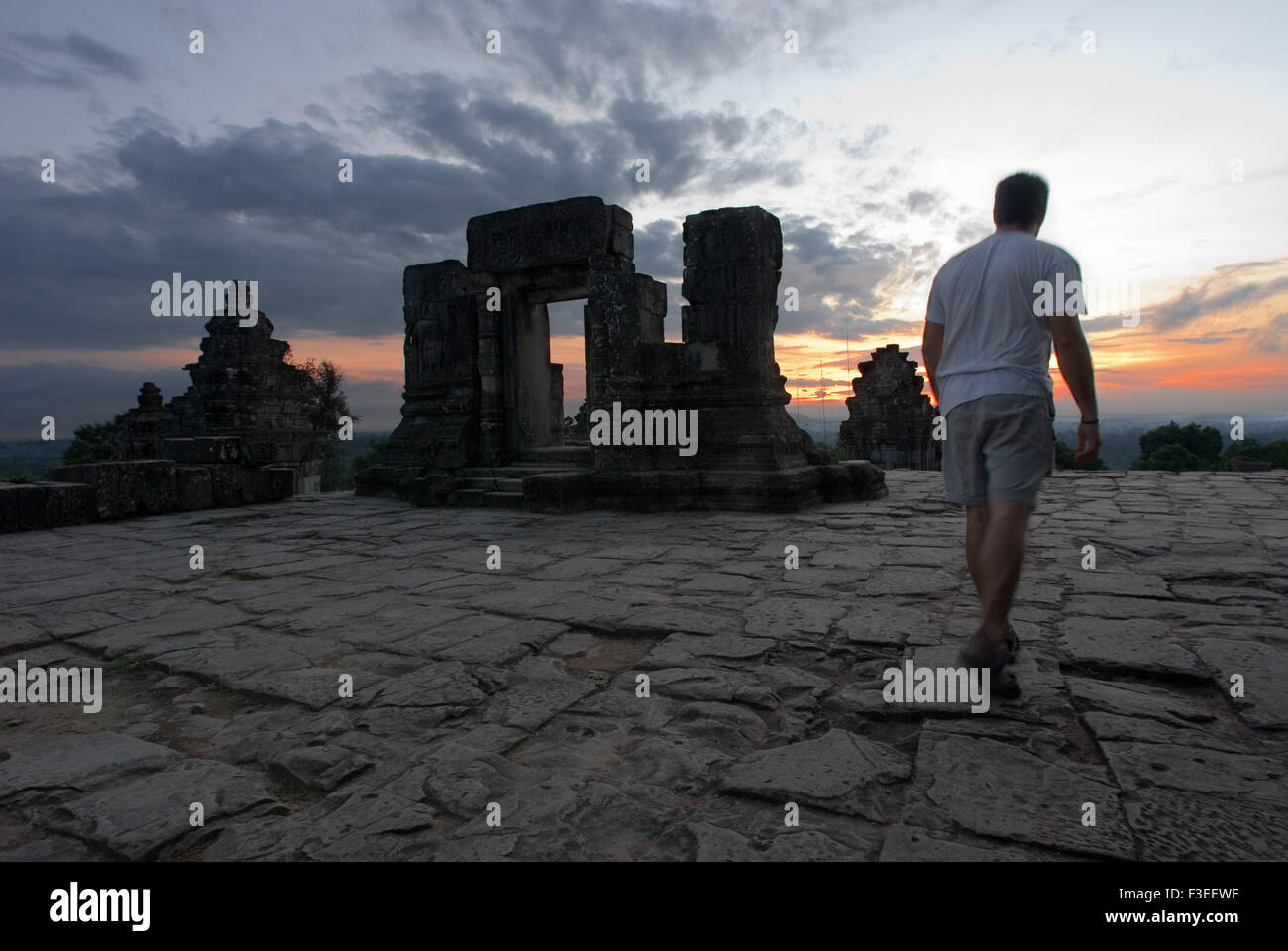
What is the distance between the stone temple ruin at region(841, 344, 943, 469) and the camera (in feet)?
60.8

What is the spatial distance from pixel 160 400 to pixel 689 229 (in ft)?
51.5

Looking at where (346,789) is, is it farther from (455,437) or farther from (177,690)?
(455,437)

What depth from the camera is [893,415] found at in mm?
18812

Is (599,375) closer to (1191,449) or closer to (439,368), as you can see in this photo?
(439,368)

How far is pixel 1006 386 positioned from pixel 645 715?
5.37 feet

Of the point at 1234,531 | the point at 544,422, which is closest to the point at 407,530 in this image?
the point at 544,422

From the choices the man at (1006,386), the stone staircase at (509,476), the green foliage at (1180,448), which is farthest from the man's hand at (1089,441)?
the green foliage at (1180,448)

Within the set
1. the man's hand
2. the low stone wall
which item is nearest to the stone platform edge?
the low stone wall

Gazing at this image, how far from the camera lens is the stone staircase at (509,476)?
8.55m

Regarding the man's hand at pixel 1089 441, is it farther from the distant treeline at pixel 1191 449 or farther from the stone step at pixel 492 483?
the distant treeline at pixel 1191 449

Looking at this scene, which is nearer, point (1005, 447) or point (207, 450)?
point (1005, 447)

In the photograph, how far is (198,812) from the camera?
1845 millimetres

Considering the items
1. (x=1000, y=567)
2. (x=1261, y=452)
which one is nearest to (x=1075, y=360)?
(x=1000, y=567)
